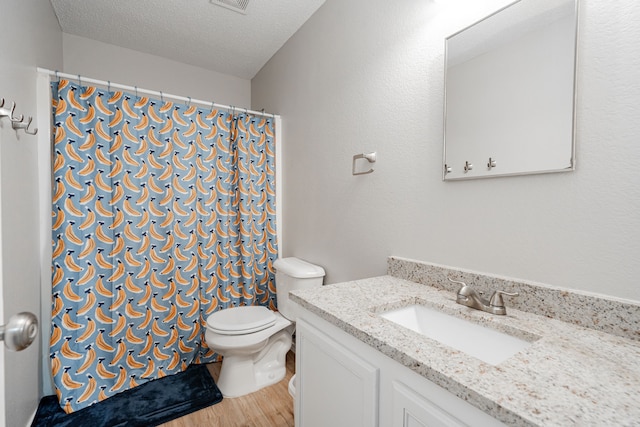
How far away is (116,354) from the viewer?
1.82m

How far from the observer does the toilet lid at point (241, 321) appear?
168cm

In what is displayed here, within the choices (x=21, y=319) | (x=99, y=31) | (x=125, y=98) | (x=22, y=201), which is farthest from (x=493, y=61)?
(x=99, y=31)

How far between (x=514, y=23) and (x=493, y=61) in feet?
0.38

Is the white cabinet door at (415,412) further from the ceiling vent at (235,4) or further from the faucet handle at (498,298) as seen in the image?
the ceiling vent at (235,4)

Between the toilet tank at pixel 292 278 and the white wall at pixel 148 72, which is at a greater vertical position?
the white wall at pixel 148 72

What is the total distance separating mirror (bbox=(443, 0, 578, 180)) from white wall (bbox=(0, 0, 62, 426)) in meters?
1.83

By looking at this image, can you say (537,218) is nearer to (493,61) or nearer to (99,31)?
(493,61)

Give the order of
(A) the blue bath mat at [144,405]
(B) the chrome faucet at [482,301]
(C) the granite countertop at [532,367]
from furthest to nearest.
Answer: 1. (A) the blue bath mat at [144,405]
2. (B) the chrome faucet at [482,301]
3. (C) the granite countertop at [532,367]

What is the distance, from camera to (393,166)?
1378 mm

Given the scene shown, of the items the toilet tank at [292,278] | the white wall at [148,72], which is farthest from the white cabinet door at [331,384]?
the white wall at [148,72]

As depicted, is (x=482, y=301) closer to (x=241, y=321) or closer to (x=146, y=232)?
(x=241, y=321)

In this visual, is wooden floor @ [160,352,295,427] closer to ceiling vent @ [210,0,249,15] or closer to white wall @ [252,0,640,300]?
white wall @ [252,0,640,300]

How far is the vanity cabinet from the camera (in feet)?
1.99

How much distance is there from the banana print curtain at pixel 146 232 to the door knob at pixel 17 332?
141 cm
